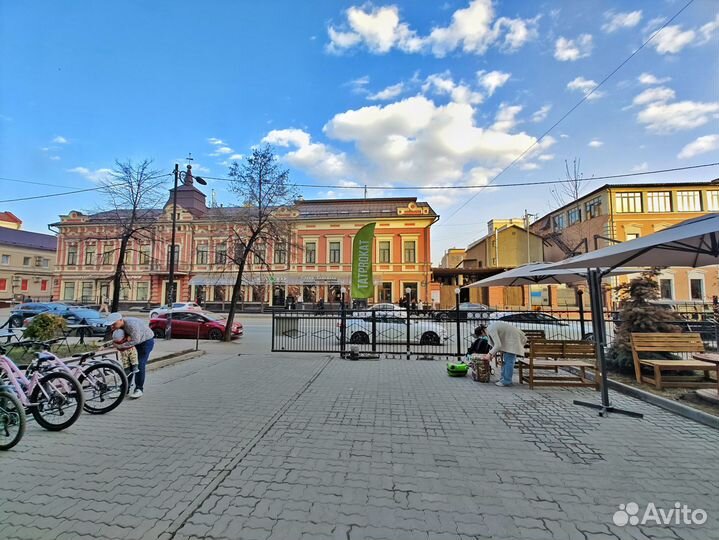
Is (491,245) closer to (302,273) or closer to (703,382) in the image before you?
(302,273)

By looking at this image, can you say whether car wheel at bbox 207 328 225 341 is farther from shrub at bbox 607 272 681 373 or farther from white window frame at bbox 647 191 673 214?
white window frame at bbox 647 191 673 214

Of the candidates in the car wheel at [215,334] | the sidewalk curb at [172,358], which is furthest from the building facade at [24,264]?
the sidewalk curb at [172,358]

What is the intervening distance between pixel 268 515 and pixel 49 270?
76.6 meters

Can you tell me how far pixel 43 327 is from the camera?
7.83 meters

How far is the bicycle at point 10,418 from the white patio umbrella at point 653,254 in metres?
7.64

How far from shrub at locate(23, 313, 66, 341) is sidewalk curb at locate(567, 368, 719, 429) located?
12.3 meters

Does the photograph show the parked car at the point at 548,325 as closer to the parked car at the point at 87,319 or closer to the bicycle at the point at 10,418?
the bicycle at the point at 10,418

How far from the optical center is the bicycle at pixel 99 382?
521 centimetres

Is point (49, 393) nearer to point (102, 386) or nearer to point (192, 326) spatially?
point (102, 386)

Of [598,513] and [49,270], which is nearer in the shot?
[598,513]

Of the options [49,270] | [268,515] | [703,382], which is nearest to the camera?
[268,515]

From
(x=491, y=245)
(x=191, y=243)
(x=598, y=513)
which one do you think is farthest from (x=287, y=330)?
(x=491, y=245)

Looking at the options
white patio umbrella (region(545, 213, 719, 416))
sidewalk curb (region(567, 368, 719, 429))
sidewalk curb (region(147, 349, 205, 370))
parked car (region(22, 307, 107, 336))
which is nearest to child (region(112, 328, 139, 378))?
sidewalk curb (region(147, 349, 205, 370))

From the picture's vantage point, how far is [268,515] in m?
2.75
